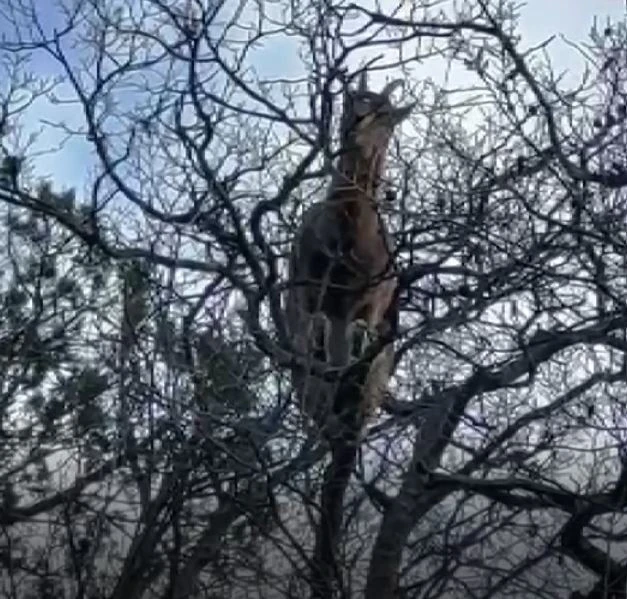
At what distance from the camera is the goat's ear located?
560cm

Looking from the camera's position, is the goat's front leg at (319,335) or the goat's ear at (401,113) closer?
the goat's front leg at (319,335)

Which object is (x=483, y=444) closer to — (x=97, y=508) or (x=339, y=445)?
(x=339, y=445)

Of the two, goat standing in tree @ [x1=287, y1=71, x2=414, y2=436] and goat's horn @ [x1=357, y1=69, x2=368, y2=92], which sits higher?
goat's horn @ [x1=357, y1=69, x2=368, y2=92]

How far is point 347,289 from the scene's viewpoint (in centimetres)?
562

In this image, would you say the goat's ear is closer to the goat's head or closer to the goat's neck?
the goat's head

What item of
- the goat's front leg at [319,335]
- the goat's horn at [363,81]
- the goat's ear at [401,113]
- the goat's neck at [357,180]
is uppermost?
the goat's ear at [401,113]

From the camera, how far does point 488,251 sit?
5.33m

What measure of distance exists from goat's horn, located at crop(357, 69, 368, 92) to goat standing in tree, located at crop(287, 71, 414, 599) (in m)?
0.01

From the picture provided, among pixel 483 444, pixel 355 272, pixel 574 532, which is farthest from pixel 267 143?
pixel 574 532

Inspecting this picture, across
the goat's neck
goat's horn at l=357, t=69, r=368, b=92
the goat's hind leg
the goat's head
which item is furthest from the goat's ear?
the goat's hind leg

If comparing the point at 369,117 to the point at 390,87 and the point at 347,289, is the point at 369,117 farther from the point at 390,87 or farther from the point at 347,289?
the point at 347,289

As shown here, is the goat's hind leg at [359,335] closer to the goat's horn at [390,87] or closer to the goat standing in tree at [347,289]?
the goat standing in tree at [347,289]

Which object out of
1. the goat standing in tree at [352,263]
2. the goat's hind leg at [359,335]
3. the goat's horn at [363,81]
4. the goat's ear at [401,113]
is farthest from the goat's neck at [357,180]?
the goat's hind leg at [359,335]

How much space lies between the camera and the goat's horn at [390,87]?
5.54 m
